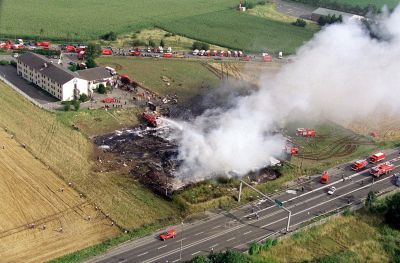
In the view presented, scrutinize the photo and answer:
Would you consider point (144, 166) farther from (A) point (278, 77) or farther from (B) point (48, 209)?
(A) point (278, 77)

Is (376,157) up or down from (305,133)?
down

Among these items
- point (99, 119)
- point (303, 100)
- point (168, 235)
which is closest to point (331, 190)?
point (303, 100)

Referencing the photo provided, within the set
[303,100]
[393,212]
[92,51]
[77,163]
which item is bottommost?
[77,163]

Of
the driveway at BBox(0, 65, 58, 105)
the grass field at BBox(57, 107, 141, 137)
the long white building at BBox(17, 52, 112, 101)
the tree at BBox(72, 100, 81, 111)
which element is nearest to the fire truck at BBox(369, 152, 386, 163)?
the grass field at BBox(57, 107, 141, 137)

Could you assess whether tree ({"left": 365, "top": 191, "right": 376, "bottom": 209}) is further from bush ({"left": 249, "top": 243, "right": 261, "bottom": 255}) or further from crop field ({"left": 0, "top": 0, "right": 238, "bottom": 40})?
crop field ({"left": 0, "top": 0, "right": 238, "bottom": 40})

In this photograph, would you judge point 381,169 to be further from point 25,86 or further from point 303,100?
point 25,86

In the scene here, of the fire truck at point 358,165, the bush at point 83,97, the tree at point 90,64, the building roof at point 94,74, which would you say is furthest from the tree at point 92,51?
the fire truck at point 358,165

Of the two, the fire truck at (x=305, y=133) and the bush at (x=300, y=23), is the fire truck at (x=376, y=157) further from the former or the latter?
the bush at (x=300, y=23)
